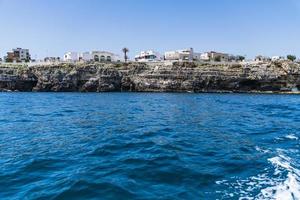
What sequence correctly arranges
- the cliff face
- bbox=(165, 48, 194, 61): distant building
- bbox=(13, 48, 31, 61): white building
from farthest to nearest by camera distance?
bbox=(13, 48, 31, 61): white building
bbox=(165, 48, 194, 61): distant building
the cliff face

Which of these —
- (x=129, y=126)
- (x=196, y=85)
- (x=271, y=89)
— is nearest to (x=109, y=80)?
(x=196, y=85)

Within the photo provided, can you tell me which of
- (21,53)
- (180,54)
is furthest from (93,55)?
(21,53)

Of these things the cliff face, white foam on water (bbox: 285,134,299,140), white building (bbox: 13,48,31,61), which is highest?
white building (bbox: 13,48,31,61)

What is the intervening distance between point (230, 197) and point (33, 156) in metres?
7.09

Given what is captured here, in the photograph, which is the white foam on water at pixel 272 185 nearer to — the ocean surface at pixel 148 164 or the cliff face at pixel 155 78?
the ocean surface at pixel 148 164

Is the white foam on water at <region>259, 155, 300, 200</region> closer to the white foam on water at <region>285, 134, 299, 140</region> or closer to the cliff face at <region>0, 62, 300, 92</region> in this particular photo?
the white foam on water at <region>285, 134, 299, 140</region>

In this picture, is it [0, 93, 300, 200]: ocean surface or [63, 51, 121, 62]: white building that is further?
[63, 51, 121, 62]: white building

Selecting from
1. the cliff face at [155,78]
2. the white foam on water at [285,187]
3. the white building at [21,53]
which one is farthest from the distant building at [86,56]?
the white foam on water at [285,187]

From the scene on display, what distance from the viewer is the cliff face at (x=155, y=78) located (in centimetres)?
8756

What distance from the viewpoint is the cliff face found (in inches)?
3447

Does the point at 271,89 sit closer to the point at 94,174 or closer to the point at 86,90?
the point at 86,90

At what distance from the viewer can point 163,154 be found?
12.2m

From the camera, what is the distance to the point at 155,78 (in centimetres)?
8788

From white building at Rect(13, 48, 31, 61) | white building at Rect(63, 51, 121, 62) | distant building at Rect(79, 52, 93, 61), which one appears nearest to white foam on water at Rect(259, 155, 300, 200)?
white building at Rect(63, 51, 121, 62)
